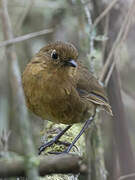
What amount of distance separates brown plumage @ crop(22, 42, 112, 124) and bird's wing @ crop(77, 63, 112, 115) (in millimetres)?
175

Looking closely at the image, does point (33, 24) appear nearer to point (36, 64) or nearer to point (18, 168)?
point (36, 64)

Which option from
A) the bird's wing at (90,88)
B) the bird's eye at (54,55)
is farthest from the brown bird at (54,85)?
the bird's wing at (90,88)

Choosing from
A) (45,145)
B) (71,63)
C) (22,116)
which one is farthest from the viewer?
(45,145)

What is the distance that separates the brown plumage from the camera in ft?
10.9

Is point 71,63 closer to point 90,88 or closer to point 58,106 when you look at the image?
point 58,106

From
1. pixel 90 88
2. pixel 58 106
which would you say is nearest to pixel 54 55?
pixel 58 106

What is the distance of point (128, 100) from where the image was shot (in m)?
5.96

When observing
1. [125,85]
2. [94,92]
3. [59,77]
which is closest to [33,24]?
[125,85]

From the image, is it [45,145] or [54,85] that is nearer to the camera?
[54,85]

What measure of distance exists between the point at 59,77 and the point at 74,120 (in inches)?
17.3

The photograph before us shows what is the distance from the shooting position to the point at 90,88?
393 cm

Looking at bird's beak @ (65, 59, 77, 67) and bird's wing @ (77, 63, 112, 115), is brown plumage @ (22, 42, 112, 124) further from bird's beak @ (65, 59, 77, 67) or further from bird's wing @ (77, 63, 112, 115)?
bird's wing @ (77, 63, 112, 115)

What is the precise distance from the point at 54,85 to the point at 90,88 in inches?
25.5

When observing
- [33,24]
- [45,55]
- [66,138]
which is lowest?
[66,138]
